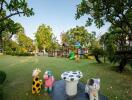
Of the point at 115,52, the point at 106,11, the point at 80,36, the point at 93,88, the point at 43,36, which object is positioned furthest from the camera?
the point at 43,36

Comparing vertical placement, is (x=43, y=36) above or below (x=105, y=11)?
above

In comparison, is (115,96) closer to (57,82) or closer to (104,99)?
(104,99)

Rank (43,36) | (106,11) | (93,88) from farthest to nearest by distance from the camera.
A: (43,36), (106,11), (93,88)

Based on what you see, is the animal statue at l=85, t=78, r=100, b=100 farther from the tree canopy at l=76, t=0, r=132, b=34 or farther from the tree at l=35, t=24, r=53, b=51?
the tree at l=35, t=24, r=53, b=51

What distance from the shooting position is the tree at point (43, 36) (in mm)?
71812

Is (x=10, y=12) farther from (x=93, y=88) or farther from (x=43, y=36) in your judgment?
(x=43, y=36)

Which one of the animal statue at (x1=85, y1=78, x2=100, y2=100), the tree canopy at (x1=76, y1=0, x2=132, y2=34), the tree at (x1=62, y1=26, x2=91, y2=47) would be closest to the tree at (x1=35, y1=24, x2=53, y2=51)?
the tree at (x1=62, y1=26, x2=91, y2=47)

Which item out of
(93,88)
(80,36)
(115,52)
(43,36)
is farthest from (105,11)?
(43,36)

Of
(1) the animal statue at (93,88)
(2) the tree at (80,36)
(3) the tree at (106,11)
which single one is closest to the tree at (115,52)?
(3) the tree at (106,11)

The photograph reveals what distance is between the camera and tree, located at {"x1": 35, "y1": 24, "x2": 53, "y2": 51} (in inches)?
2827

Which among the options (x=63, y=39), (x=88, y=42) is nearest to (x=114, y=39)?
(x=88, y=42)

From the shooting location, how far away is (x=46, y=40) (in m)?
72.8

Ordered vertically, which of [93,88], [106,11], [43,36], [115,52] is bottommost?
[93,88]

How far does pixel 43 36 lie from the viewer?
7175 centimetres
